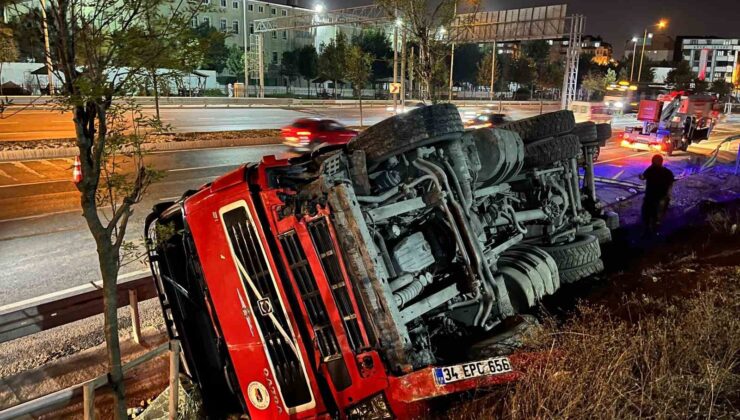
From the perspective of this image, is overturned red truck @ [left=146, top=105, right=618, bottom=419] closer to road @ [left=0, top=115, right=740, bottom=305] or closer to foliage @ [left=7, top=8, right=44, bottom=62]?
road @ [left=0, top=115, right=740, bottom=305]

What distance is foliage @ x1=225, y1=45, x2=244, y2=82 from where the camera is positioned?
58.5 metres

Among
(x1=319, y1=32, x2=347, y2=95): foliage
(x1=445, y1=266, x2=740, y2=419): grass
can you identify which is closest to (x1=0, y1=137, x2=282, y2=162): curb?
(x1=445, y1=266, x2=740, y2=419): grass

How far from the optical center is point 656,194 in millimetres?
8289

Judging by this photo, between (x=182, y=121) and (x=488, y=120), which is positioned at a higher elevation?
(x=488, y=120)

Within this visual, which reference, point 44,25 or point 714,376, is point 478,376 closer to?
point 714,376

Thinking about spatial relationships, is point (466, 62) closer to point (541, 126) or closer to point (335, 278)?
point (541, 126)

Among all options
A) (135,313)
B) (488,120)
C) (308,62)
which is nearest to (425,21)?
(488,120)

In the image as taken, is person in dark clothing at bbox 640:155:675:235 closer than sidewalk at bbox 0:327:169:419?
No

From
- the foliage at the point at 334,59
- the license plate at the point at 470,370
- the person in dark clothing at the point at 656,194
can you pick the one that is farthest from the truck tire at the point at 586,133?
the foliage at the point at 334,59

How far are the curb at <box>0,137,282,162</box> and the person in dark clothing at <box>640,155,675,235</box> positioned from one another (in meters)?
10.6

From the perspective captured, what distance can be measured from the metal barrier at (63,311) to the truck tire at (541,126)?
170 inches

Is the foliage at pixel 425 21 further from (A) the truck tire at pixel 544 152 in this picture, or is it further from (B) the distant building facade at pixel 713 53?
(B) the distant building facade at pixel 713 53

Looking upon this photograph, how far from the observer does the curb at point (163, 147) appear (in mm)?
15547

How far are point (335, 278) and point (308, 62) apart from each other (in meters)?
57.8
